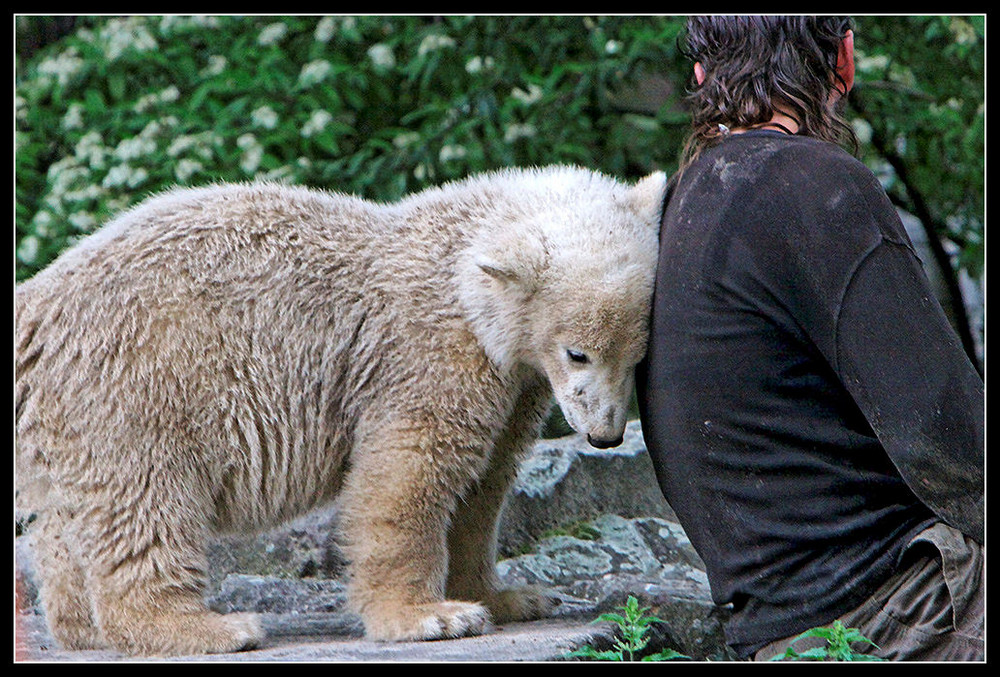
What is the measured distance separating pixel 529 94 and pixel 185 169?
6.50 feet

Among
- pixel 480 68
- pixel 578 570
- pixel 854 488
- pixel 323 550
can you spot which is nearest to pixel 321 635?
pixel 323 550

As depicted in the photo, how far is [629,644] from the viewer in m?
3.41

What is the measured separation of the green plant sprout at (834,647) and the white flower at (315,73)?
14.1 feet

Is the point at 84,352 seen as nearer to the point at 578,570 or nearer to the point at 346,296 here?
the point at 346,296

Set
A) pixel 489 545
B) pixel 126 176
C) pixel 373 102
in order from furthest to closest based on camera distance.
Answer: pixel 373 102 → pixel 126 176 → pixel 489 545

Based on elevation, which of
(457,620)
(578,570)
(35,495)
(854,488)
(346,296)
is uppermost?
(346,296)

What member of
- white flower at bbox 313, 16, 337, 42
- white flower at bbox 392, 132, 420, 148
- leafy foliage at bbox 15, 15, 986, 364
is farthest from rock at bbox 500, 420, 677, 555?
white flower at bbox 313, 16, 337, 42

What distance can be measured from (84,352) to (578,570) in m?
2.14

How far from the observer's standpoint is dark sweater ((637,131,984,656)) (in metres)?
2.92

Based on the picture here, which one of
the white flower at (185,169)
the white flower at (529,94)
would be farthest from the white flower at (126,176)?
the white flower at (529,94)

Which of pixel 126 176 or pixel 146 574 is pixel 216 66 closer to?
pixel 126 176

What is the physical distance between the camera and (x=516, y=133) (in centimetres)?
638

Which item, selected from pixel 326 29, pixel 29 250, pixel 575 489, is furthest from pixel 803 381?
pixel 29 250

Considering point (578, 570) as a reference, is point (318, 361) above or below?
above
